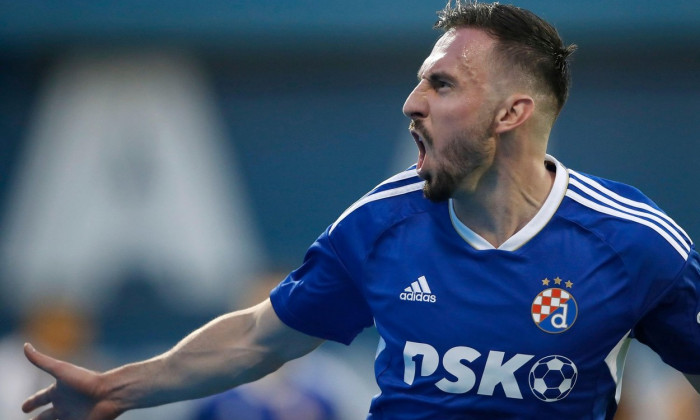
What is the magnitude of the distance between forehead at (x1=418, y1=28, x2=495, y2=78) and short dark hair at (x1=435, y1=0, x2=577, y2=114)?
0.09 feet

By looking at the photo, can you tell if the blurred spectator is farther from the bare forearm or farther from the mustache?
the mustache

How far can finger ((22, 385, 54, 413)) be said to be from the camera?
3227 mm

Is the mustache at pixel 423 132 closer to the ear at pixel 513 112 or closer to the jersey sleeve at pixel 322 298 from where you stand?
the ear at pixel 513 112

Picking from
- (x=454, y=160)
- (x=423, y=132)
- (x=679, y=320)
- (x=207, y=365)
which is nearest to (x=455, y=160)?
(x=454, y=160)

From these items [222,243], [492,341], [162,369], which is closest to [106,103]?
[222,243]

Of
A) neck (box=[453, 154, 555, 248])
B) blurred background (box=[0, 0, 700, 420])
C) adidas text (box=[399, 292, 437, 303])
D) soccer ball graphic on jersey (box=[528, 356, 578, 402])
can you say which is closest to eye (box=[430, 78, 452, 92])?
neck (box=[453, 154, 555, 248])

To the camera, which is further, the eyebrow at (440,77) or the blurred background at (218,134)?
the blurred background at (218,134)

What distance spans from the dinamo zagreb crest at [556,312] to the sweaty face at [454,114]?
0.44m

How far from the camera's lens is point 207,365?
324cm

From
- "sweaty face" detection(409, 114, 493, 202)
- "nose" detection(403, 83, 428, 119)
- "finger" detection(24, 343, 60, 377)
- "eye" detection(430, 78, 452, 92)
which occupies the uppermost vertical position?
"eye" detection(430, 78, 452, 92)

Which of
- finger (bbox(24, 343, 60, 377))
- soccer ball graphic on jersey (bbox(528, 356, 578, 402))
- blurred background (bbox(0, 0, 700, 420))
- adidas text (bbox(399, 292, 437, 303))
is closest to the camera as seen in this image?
soccer ball graphic on jersey (bbox(528, 356, 578, 402))

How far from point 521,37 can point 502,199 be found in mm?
507

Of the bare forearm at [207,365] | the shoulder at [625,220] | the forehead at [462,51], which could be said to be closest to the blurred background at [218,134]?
the bare forearm at [207,365]

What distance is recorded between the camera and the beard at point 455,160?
2988 mm
